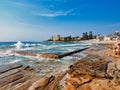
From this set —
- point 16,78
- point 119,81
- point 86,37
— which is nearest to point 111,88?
point 119,81

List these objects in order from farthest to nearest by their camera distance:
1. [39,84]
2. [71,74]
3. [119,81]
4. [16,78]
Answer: [16,78] < [39,84] < [71,74] < [119,81]

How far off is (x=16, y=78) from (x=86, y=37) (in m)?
137

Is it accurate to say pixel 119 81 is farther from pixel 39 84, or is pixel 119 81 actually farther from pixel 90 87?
pixel 39 84

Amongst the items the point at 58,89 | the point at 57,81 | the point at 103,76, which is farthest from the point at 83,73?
the point at 57,81

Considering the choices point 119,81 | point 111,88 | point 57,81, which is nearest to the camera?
point 111,88

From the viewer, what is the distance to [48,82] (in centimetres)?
659

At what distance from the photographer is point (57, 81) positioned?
6.73 metres

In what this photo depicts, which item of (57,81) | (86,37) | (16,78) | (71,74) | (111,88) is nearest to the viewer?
(111,88)

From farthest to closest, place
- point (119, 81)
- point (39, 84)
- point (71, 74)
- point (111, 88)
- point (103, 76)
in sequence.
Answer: point (39, 84) < point (71, 74) < point (103, 76) < point (119, 81) < point (111, 88)

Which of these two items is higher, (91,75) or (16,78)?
(91,75)

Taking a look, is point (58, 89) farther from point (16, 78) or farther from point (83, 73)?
point (16, 78)

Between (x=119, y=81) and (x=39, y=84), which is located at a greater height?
(x=119, y=81)

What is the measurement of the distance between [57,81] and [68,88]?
1499 millimetres

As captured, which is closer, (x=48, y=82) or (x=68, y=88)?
(x=68, y=88)
